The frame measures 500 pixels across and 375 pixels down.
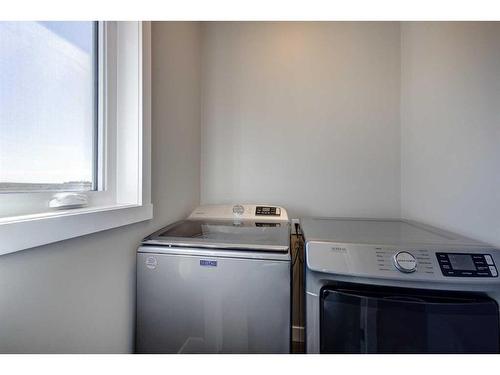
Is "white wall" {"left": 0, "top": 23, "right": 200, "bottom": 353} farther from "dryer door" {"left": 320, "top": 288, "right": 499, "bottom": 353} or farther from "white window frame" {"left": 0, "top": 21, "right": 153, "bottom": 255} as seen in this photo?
"dryer door" {"left": 320, "top": 288, "right": 499, "bottom": 353}

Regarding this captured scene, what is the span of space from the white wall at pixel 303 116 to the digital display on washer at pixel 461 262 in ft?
2.95

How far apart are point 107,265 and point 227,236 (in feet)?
1.51

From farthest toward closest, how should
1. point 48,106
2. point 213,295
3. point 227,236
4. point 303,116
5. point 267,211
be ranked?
point 303,116, point 267,211, point 227,236, point 213,295, point 48,106

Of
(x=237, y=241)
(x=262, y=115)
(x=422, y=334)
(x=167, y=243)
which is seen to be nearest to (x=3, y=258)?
(x=167, y=243)

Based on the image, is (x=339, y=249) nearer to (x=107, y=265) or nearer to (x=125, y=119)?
(x=107, y=265)

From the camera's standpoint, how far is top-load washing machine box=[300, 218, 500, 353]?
2.16ft

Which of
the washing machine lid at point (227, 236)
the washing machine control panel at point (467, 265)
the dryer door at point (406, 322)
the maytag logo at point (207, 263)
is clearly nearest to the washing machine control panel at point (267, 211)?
the washing machine lid at point (227, 236)

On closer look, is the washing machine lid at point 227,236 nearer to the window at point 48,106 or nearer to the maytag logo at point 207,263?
the maytag logo at point 207,263

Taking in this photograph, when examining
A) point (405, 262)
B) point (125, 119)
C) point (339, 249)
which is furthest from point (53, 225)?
point (405, 262)

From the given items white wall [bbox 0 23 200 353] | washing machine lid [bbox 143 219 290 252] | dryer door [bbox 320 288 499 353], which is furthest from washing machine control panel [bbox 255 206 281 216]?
dryer door [bbox 320 288 499 353]

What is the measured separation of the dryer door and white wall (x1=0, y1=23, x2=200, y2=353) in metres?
0.74

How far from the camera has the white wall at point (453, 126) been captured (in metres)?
0.85

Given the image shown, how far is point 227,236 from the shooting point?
103cm
